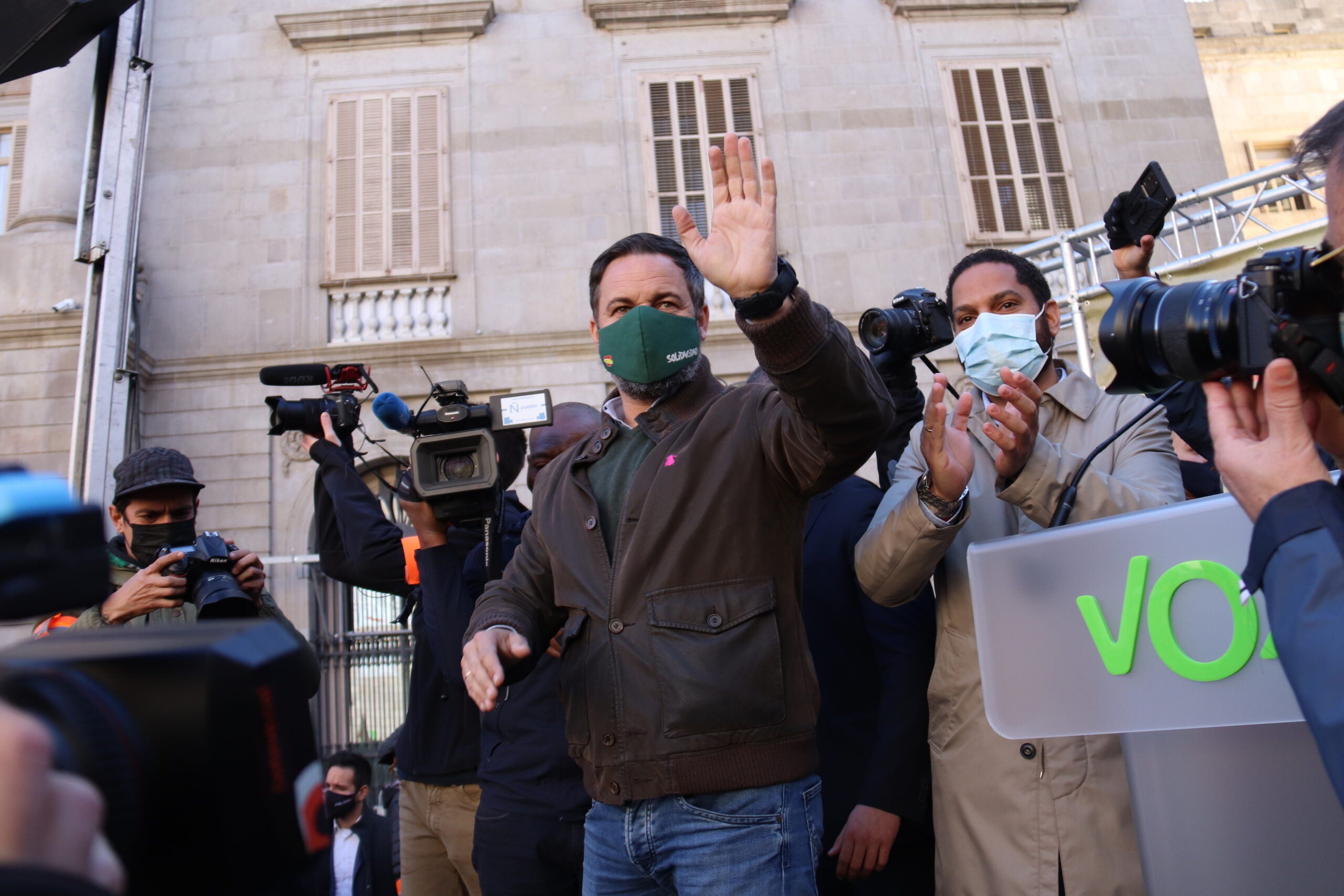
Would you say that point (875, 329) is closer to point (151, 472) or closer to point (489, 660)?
point (489, 660)

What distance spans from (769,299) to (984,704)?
102cm

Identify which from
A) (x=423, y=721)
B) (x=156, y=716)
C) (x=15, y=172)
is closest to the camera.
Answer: (x=156, y=716)

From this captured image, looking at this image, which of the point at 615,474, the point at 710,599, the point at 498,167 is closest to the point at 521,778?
the point at 615,474

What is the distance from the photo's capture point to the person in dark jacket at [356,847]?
217 inches

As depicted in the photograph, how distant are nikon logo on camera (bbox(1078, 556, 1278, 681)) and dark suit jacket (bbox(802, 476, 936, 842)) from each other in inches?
41.1

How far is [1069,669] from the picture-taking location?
1603 mm

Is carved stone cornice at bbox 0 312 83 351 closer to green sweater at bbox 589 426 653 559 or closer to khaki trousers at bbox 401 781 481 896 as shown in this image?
khaki trousers at bbox 401 781 481 896

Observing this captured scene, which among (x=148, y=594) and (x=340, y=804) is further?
(x=340, y=804)

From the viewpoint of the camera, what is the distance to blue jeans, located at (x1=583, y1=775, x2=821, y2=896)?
68.6 inches

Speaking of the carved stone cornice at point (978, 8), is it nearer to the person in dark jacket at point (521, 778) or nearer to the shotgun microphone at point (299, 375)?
the shotgun microphone at point (299, 375)

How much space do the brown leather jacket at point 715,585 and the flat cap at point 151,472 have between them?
157 centimetres

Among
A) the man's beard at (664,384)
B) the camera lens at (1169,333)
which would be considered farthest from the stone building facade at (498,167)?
the camera lens at (1169,333)

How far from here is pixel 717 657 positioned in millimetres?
1802

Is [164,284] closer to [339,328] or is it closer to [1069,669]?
[339,328]
